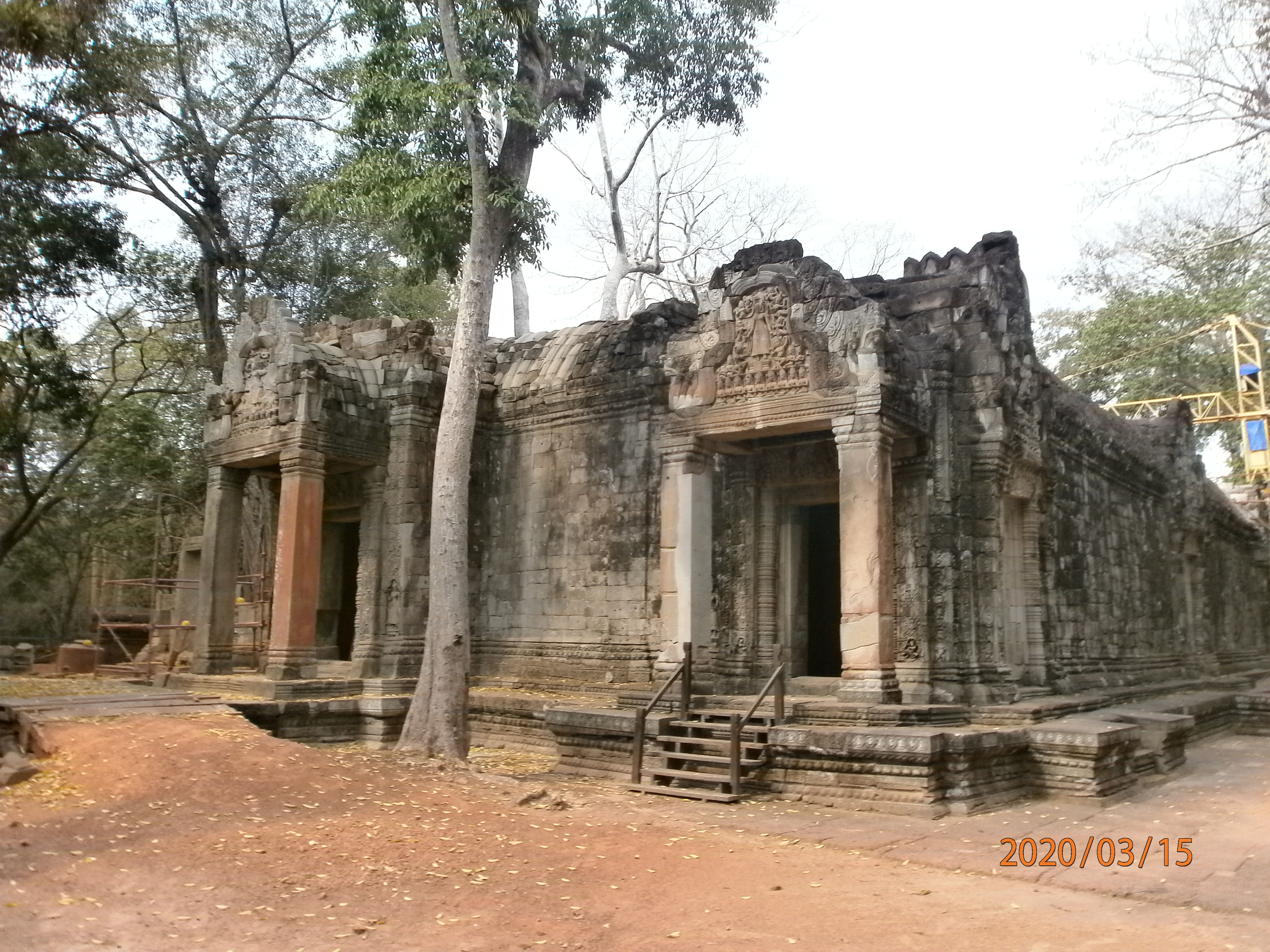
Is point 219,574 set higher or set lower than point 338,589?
higher

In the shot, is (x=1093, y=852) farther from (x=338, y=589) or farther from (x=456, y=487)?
(x=338, y=589)

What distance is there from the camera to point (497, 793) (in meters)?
8.47

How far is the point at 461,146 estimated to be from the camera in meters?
12.1

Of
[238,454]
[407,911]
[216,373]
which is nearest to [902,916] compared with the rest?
[407,911]

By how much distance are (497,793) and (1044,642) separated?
636cm

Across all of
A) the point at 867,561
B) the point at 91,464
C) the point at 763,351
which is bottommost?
the point at 867,561

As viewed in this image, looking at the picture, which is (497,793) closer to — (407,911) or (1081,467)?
(407,911)

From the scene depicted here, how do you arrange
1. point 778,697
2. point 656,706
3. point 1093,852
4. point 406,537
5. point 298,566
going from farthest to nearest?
point 406,537 < point 298,566 < point 656,706 < point 778,697 < point 1093,852

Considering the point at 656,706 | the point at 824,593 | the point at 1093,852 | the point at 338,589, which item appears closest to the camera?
the point at 1093,852

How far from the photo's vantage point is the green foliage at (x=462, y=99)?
1144 cm

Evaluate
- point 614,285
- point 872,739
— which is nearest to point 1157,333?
point 614,285

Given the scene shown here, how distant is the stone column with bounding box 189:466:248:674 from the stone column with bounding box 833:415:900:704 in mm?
8410

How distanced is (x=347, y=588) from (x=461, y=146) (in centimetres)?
695

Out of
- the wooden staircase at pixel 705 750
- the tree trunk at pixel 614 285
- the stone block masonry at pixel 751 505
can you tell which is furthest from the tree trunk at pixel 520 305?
the wooden staircase at pixel 705 750
